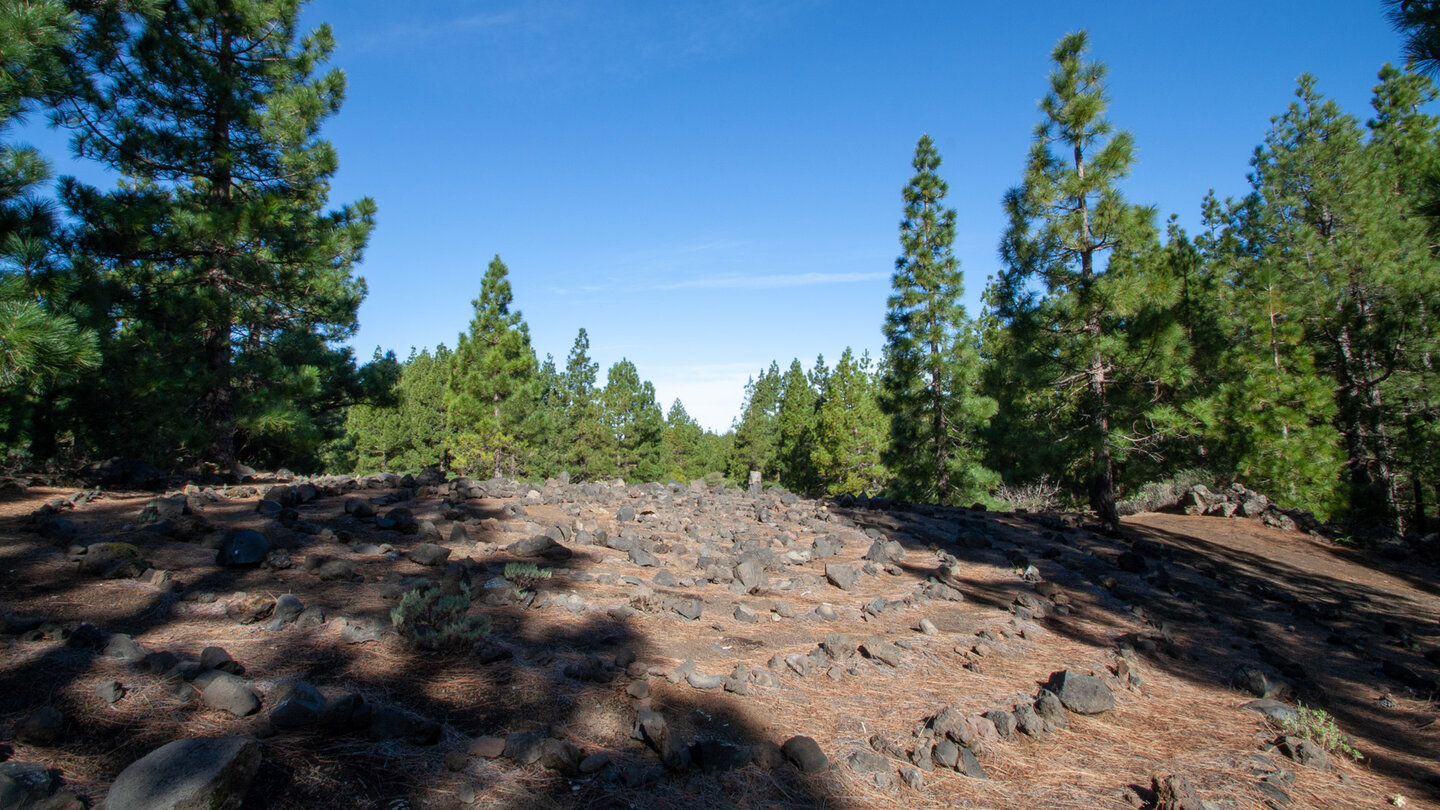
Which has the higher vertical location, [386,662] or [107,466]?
[107,466]

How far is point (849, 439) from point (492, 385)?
20.4 m

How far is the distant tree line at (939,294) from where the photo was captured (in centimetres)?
815

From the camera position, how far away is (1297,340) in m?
17.5

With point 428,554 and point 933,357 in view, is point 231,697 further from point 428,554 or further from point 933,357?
point 933,357

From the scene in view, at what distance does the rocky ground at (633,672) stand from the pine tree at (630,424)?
141 feet

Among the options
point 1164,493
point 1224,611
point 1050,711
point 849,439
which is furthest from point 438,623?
point 849,439

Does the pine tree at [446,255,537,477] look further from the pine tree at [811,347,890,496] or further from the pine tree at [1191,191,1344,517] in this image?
the pine tree at [1191,191,1344,517]

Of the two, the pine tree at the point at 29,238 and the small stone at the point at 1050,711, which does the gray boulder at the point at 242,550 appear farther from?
the small stone at the point at 1050,711

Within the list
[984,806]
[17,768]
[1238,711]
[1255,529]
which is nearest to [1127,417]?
[1255,529]

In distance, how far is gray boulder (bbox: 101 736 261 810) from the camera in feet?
7.22

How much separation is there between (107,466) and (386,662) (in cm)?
728

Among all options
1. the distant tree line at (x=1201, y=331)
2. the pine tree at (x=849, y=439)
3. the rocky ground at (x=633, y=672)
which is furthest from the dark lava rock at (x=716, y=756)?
the pine tree at (x=849, y=439)

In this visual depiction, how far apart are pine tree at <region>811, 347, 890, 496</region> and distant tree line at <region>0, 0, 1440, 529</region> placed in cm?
1492

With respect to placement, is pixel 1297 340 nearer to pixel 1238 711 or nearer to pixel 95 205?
pixel 1238 711
